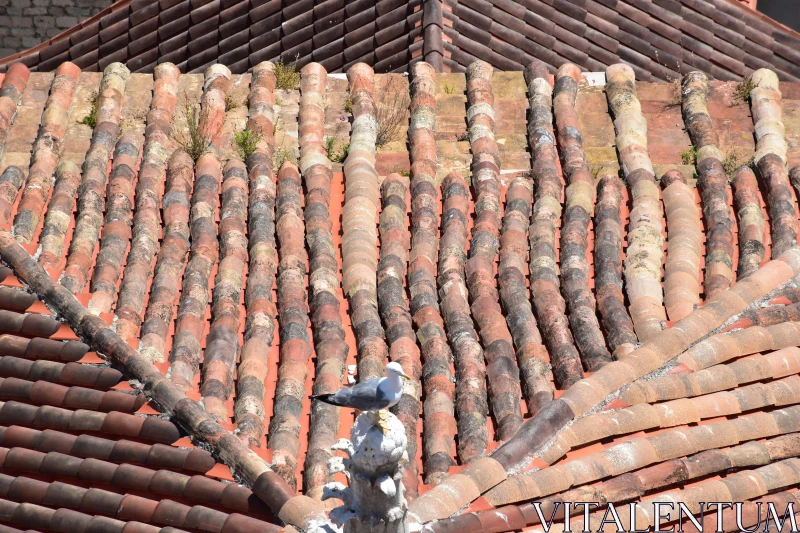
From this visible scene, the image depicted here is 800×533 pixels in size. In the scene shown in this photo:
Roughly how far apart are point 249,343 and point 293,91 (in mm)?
4572

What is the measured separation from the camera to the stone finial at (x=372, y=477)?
8.47m

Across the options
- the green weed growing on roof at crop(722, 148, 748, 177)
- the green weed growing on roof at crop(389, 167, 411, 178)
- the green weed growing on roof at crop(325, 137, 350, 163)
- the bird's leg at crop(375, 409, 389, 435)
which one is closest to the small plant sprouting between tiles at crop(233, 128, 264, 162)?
the green weed growing on roof at crop(325, 137, 350, 163)

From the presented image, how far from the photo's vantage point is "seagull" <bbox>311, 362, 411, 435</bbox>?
830cm

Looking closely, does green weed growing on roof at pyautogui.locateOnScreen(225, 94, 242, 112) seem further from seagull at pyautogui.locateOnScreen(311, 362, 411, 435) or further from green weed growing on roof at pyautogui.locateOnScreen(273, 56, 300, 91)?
seagull at pyautogui.locateOnScreen(311, 362, 411, 435)

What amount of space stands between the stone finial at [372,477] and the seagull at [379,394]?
7 centimetres

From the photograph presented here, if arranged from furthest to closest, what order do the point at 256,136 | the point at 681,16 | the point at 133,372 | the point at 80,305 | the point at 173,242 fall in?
1. the point at 681,16
2. the point at 256,136
3. the point at 173,242
4. the point at 80,305
5. the point at 133,372

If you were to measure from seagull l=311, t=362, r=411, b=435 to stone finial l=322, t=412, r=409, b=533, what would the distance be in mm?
67

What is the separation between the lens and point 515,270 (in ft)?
42.2

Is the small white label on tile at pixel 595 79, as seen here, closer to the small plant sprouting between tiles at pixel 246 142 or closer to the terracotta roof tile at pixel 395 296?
the terracotta roof tile at pixel 395 296

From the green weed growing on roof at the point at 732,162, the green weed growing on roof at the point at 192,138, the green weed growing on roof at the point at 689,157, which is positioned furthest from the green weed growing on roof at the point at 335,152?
the green weed growing on roof at the point at 732,162

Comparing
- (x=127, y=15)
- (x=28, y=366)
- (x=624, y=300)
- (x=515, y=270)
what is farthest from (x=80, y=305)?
(x=127, y=15)

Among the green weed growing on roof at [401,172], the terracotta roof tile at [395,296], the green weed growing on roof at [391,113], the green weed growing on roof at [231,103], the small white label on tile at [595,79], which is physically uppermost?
the small white label on tile at [595,79]

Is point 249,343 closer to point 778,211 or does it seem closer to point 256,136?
point 256,136

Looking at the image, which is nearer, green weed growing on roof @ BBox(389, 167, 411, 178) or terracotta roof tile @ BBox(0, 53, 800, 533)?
terracotta roof tile @ BBox(0, 53, 800, 533)
